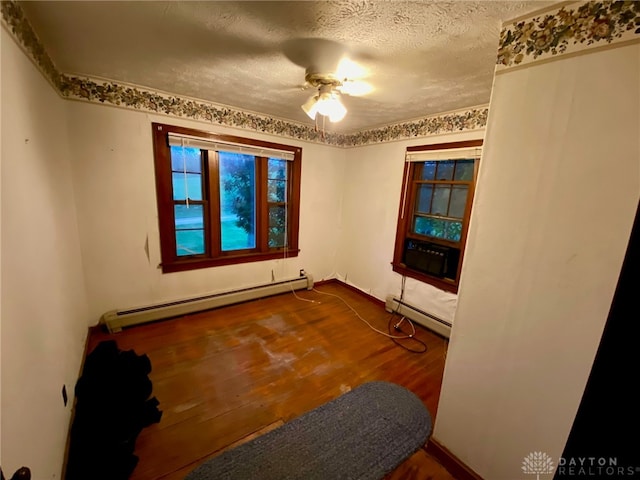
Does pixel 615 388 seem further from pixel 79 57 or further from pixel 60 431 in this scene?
pixel 79 57

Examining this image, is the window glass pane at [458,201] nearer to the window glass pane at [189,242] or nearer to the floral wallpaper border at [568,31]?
the floral wallpaper border at [568,31]

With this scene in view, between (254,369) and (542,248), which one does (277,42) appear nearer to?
(542,248)

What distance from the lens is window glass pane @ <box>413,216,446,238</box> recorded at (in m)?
2.95

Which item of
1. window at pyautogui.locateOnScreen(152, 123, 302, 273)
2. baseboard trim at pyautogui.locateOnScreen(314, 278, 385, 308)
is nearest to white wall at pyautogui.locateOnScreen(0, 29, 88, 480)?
window at pyautogui.locateOnScreen(152, 123, 302, 273)

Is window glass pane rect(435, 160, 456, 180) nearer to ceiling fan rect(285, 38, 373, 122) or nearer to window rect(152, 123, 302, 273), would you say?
ceiling fan rect(285, 38, 373, 122)

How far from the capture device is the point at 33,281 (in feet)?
3.98

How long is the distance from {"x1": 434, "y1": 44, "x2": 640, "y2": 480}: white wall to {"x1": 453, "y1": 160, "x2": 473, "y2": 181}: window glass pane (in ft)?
5.21

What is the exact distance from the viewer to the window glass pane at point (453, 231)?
278 centimetres

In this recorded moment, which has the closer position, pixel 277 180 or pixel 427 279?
pixel 427 279

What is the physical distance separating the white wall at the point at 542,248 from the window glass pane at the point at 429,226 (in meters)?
1.71

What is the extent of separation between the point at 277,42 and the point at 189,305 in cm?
267

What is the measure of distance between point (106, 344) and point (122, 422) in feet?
1.95

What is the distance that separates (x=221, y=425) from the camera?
5.62 feet

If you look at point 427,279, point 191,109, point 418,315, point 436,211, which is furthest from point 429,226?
point 191,109
